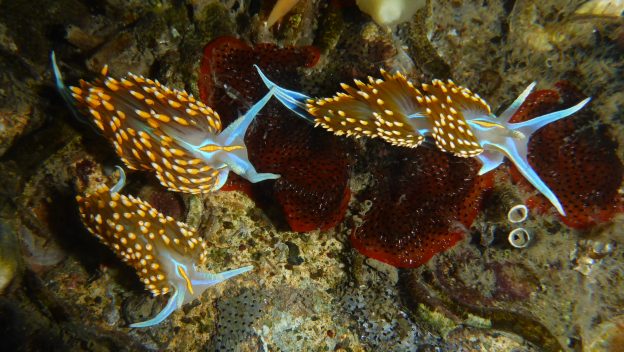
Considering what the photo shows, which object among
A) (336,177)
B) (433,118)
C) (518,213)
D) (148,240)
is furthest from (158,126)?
(518,213)

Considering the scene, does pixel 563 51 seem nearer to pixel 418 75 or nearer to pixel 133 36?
pixel 418 75

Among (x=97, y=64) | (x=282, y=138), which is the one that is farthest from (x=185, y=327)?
(x=97, y=64)

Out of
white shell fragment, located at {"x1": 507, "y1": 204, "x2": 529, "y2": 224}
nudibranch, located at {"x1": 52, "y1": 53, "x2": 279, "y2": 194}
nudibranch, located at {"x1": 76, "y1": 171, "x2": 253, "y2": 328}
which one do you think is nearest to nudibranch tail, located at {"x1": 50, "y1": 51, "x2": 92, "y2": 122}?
nudibranch, located at {"x1": 52, "y1": 53, "x2": 279, "y2": 194}

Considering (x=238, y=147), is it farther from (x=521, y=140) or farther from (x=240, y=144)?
(x=521, y=140)

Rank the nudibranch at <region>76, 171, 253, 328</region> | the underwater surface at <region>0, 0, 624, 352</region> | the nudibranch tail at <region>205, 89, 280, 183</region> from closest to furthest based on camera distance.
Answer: the nudibranch at <region>76, 171, 253, 328</region>
the nudibranch tail at <region>205, 89, 280, 183</region>
the underwater surface at <region>0, 0, 624, 352</region>

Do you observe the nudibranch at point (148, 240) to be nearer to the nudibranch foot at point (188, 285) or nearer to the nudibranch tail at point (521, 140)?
the nudibranch foot at point (188, 285)

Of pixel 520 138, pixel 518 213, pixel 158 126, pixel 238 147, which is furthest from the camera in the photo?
pixel 518 213

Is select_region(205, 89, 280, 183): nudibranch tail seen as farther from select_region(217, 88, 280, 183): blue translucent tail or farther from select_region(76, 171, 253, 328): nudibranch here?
select_region(76, 171, 253, 328): nudibranch
